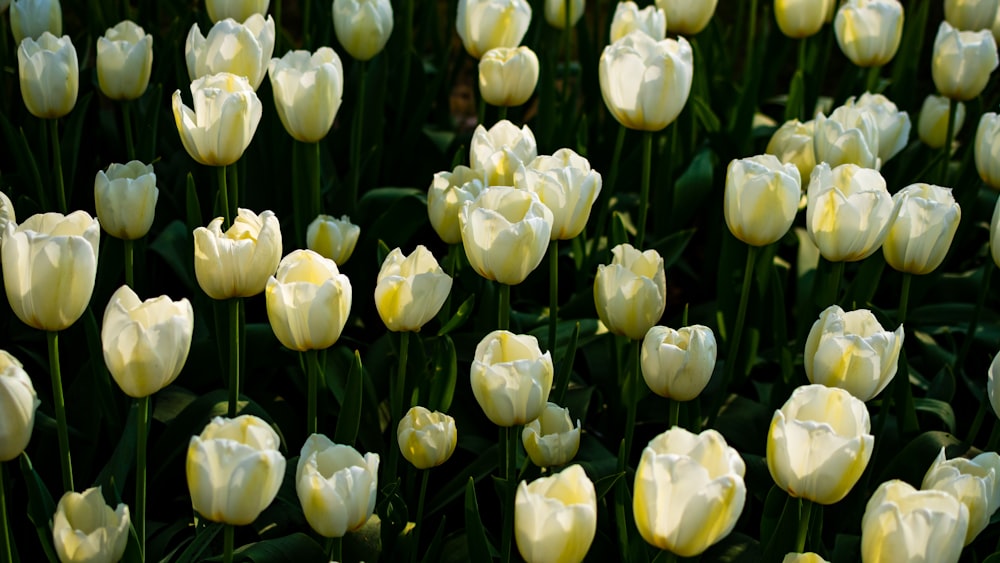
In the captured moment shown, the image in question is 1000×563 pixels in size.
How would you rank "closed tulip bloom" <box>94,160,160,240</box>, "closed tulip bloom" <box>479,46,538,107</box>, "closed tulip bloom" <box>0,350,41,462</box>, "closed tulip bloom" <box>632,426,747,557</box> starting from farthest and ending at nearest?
"closed tulip bloom" <box>479,46,538,107</box>, "closed tulip bloom" <box>94,160,160,240</box>, "closed tulip bloom" <box>0,350,41,462</box>, "closed tulip bloom" <box>632,426,747,557</box>

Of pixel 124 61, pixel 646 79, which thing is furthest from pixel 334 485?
pixel 124 61

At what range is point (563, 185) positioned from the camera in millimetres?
1703

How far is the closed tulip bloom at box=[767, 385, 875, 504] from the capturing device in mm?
1274

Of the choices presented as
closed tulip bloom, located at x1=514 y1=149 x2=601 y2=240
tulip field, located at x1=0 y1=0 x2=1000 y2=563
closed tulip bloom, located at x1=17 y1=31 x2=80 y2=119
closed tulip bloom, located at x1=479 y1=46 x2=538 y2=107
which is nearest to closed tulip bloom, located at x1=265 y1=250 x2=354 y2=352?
tulip field, located at x1=0 y1=0 x2=1000 y2=563

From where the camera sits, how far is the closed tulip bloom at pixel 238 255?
1487mm

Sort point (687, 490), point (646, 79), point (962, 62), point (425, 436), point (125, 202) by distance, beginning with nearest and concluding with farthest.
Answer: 1. point (687, 490)
2. point (425, 436)
3. point (125, 202)
4. point (646, 79)
5. point (962, 62)

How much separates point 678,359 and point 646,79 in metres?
0.66

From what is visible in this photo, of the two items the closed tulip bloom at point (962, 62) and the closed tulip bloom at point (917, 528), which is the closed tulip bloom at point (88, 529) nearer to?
the closed tulip bloom at point (917, 528)

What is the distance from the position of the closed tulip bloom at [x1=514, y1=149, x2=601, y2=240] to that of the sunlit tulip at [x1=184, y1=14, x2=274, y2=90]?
0.51 m

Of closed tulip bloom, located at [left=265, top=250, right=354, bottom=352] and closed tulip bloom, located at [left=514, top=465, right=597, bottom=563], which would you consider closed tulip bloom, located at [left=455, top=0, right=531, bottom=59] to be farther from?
closed tulip bloom, located at [left=514, top=465, right=597, bottom=563]

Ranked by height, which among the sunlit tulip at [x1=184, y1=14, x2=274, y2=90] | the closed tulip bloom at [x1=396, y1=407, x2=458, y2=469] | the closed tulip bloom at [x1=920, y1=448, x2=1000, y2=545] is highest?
the sunlit tulip at [x1=184, y1=14, x2=274, y2=90]

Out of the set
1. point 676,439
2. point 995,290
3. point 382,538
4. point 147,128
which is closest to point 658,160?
point 995,290

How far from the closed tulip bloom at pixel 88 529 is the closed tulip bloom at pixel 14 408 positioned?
99 millimetres

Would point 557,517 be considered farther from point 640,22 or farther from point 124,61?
point 640,22
